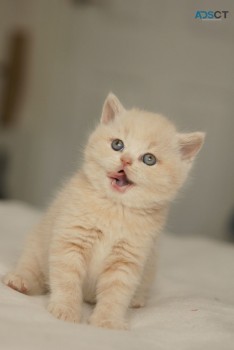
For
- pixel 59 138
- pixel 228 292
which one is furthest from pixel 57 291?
pixel 59 138

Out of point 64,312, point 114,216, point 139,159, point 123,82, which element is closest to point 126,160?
point 139,159

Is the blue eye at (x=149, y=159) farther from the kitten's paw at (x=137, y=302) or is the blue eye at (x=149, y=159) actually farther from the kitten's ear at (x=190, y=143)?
the kitten's paw at (x=137, y=302)

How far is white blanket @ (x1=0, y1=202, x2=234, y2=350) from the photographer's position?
106 cm

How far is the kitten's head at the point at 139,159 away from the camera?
1323mm

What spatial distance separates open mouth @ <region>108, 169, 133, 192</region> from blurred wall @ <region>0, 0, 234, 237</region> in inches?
20.4

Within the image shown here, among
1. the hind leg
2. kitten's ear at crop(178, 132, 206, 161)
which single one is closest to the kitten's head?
kitten's ear at crop(178, 132, 206, 161)

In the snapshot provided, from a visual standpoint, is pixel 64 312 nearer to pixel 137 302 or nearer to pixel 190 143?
pixel 137 302

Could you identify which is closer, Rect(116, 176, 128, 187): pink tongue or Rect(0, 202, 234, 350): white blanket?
Rect(0, 202, 234, 350): white blanket

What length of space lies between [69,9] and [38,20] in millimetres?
194

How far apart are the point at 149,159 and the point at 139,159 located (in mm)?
30

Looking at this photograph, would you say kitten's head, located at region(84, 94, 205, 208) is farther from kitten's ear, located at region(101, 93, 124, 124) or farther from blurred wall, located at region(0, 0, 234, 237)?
blurred wall, located at region(0, 0, 234, 237)

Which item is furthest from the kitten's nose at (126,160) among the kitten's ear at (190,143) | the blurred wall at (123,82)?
the blurred wall at (123,82)

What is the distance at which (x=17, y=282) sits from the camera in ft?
4.48

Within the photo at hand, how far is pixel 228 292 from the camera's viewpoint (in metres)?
1.79
